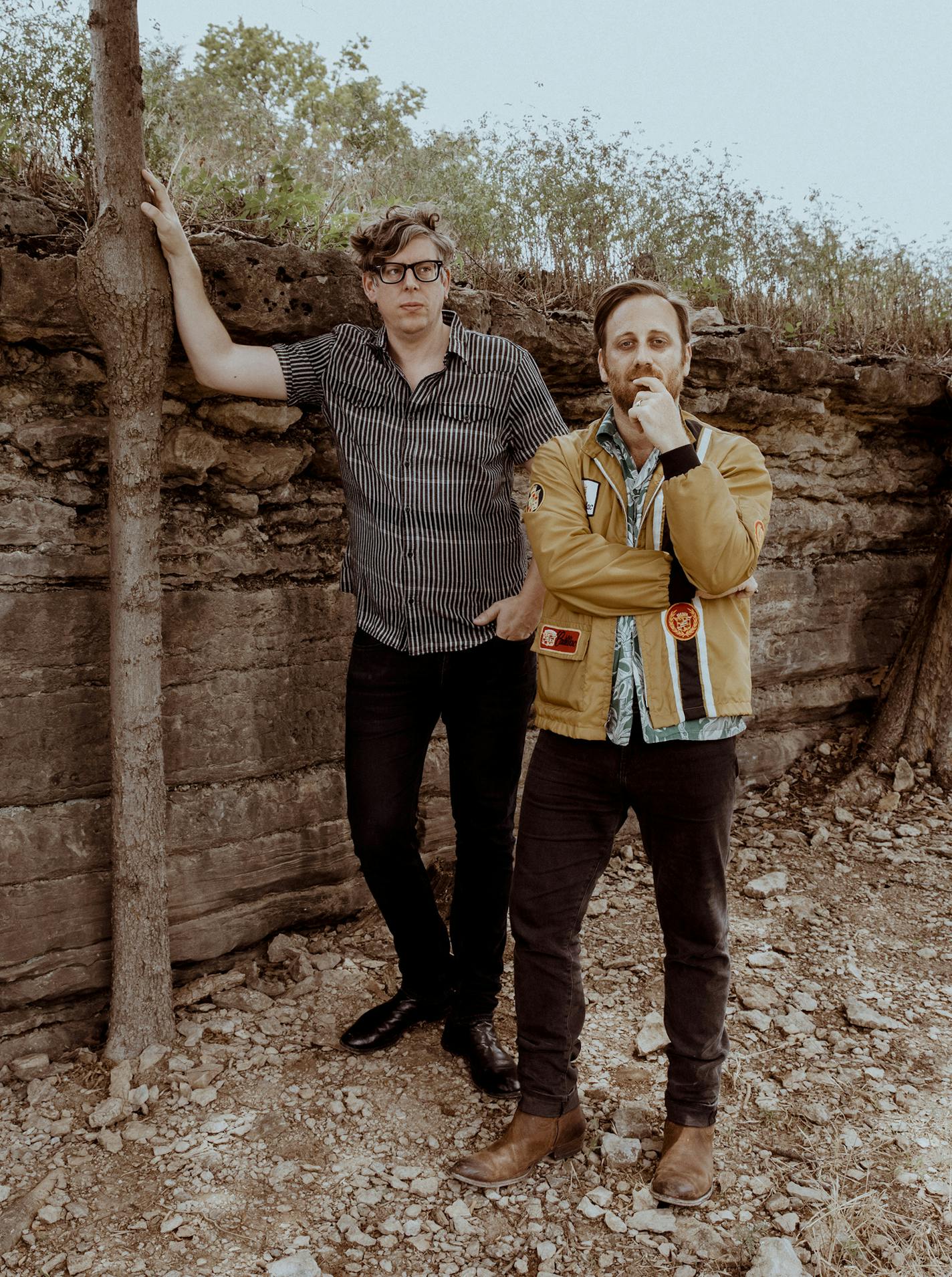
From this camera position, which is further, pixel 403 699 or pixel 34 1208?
pixel 403 699

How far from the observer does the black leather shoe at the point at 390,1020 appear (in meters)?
3.45

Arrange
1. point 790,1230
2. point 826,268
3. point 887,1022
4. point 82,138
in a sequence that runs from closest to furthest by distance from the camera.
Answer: point 790,1230
point 887,1022
point 82,138
point 826,268

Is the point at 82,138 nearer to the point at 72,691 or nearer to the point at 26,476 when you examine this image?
the point at 26,476

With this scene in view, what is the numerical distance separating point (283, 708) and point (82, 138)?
2.49 meters

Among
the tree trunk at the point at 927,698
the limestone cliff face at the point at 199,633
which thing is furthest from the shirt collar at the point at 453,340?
the tree trunk at the point at 927,698

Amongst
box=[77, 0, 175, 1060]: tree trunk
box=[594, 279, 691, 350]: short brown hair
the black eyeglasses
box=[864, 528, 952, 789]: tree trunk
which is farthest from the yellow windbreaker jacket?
box=[864, 528, 952, 789]: tree trunk

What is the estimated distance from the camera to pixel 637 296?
266cm

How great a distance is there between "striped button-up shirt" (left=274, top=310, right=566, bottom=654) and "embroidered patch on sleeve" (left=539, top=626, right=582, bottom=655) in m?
0.43

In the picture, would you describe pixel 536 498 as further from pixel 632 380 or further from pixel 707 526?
pixel 707 526

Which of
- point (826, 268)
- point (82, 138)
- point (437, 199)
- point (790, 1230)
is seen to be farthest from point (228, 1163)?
point (826, 268)

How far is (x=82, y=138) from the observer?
13.1 feet

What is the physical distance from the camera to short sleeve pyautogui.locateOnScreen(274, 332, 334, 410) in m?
3.24

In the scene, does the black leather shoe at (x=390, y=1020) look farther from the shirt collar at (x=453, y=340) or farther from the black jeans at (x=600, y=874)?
the shirt collar at (x=453, y=340)

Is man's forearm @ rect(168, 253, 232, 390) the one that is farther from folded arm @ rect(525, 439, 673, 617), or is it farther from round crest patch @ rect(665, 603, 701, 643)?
round crest patch @ rect(665, 603, 701, 643)
